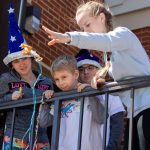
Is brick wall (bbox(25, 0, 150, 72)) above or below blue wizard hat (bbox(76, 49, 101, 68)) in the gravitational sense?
above

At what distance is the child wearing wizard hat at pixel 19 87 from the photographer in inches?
179

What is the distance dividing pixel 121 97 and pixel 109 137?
0.30 metres

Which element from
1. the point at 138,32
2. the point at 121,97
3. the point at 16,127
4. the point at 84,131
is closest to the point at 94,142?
the point at 84,131

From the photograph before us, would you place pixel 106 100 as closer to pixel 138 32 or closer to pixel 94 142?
pixel 94 142

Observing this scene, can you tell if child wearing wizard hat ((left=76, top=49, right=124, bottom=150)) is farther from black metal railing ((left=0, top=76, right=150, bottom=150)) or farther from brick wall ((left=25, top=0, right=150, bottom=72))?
brick wall ((left=25, top=0, right=150, bottom=72))

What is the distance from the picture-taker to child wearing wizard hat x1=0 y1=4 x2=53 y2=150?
4.55m

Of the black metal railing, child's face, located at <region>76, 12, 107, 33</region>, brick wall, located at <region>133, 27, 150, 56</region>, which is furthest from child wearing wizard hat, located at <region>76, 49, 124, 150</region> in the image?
brick wall, located at <region>133, 27, 150, 56</region>

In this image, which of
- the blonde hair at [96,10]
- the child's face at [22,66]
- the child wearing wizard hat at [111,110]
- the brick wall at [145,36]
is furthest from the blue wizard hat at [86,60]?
the brick wall at [145,36]

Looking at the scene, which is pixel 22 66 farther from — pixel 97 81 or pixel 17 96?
pixel 97 81

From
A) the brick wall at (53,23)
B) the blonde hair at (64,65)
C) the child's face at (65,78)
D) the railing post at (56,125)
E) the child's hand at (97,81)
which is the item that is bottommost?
the railing post at (56,125)

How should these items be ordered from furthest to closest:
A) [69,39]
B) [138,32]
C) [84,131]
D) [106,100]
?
[138,32]
[84,131]
[106,100]
[69,39]

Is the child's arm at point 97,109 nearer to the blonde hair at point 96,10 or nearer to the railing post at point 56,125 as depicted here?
the railing post at point 56,125

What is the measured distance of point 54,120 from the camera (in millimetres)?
4230

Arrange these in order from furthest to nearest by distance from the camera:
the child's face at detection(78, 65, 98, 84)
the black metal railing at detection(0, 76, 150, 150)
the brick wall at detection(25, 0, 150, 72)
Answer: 1. the brick wall at detection(25, 0, 150, 72)
2. the child's face at detection(78, 65, 98, 84)
3. the black metal railing at detection(0, 76, 150, 150)
